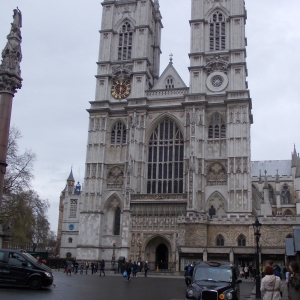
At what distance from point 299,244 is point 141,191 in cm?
3322

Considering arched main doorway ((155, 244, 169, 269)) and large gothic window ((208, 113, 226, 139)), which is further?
large gothic window ((208, 113, 226, 139))

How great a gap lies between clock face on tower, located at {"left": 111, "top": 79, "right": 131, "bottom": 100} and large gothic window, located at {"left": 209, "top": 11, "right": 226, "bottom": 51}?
35.2 feet

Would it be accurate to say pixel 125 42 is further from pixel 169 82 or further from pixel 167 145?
pixel 167 145

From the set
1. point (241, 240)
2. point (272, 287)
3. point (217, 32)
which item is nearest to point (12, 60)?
point (272, 287)

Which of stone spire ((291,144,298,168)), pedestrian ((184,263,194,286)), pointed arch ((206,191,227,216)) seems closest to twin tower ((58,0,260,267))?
pointed arch ((206,191,227,216))

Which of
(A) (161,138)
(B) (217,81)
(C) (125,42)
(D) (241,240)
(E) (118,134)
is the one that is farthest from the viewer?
(C) (125,42)

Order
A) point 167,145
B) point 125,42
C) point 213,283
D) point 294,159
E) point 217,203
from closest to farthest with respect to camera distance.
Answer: point 213,283 < point 217,203 < point 167,145 < point 125,42 < point 294,159

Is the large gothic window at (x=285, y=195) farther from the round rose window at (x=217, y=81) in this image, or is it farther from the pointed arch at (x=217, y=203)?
the round rose window at (x=217, y=81)

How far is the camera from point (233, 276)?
13305mm

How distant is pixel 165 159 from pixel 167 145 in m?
1.62

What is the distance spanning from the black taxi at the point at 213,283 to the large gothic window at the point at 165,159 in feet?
A: 108

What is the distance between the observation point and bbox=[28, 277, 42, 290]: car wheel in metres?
16.9

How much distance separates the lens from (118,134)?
166 feet

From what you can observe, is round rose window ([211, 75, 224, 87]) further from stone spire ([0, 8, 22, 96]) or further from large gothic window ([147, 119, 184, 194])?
stone spire ([0, 8, 22, 96])
